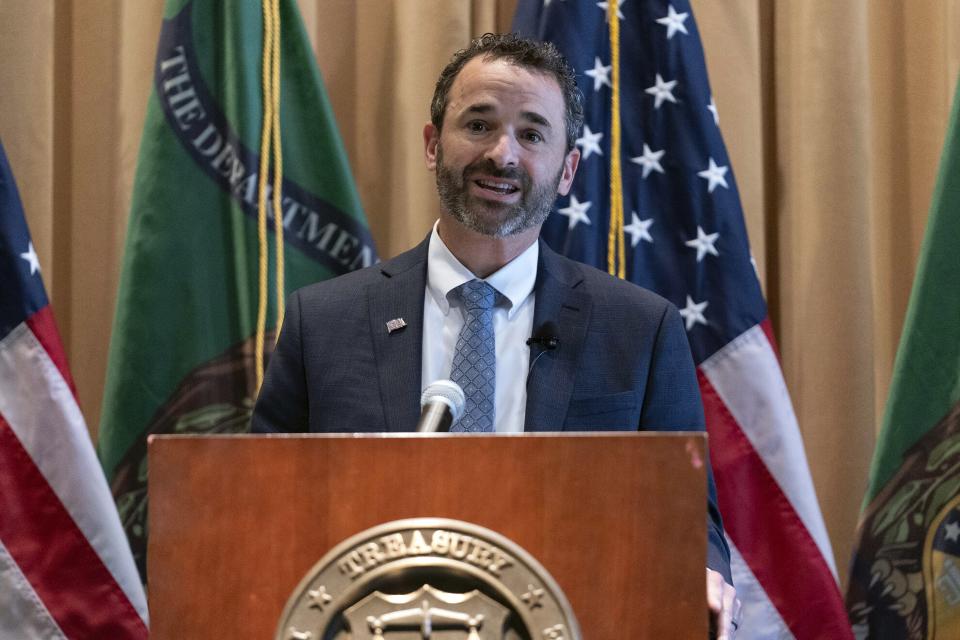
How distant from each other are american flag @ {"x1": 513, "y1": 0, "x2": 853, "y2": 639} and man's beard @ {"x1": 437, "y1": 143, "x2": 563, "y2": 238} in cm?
62

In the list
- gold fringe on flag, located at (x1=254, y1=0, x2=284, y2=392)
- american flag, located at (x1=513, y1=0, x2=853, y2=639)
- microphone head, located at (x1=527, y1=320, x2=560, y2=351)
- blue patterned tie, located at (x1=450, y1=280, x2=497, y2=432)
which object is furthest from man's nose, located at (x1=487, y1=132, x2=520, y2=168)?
gold fringe on flag, located at (x1=254, y1=0, x2=284, y2=392)

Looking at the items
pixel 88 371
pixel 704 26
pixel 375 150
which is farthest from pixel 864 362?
pixel 88 371

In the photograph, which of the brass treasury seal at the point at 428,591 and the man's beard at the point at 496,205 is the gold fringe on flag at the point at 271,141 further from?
the brass treasury seal at the point at 428,591

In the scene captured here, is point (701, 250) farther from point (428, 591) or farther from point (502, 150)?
point (428, 591)

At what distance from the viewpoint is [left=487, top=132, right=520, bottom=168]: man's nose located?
247cm

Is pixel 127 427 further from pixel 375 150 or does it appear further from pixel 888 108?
pixel 888 108

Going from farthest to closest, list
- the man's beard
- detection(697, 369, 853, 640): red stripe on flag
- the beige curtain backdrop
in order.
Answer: the beige curtain backdrop
detection(697, 369, 853, 640): red stripe on flag
the man's beard

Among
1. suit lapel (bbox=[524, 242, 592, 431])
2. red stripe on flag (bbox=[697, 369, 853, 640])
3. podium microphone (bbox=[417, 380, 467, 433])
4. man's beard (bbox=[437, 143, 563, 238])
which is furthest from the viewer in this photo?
red stripe on flag (bbox=[697, 369, 853, 640])

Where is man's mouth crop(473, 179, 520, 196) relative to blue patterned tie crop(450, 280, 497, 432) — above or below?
above

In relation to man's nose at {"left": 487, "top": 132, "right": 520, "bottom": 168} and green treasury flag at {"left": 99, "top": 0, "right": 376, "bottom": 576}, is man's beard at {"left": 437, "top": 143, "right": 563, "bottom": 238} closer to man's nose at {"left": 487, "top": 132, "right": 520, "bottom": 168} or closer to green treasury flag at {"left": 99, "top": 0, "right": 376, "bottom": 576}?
man's nose at {"left": 487, "top": 132, "right": 520, "bottom": 168}

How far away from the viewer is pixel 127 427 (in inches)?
118

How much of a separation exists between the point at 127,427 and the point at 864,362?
6.45ft

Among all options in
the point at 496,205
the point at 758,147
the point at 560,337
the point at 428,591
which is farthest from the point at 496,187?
the point at 428,591

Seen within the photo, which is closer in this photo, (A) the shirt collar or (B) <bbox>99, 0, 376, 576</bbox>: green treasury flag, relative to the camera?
(A) the shirt collar
